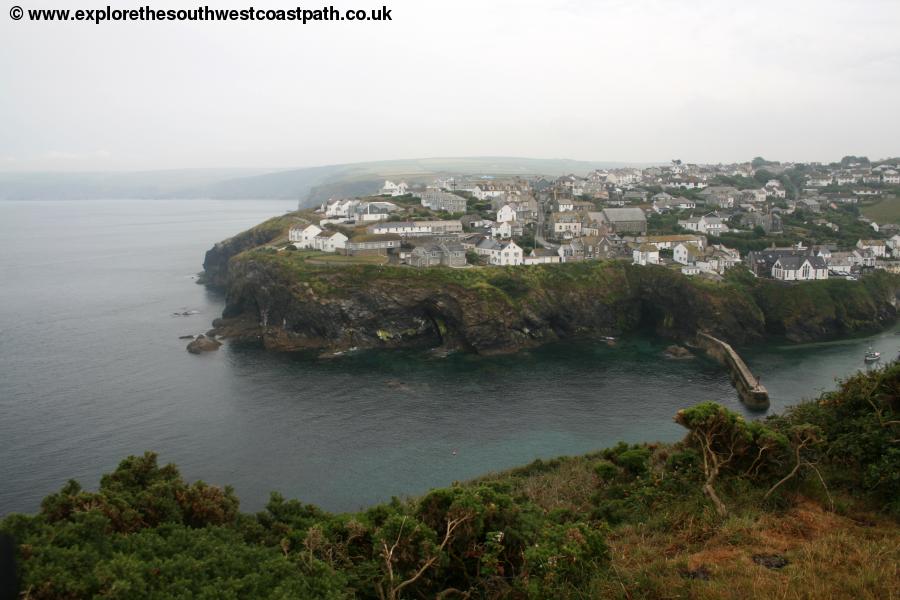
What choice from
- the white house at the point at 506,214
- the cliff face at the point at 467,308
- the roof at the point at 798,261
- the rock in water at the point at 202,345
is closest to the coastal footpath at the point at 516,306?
the cliff face at the point at 467,308

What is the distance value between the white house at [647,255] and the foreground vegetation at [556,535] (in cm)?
3897

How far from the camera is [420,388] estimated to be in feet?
118

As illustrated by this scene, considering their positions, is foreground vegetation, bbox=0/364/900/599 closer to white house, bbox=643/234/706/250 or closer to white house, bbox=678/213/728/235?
white house, bbox=643/234/706/250

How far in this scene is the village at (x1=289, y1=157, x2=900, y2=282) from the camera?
53.1 metres

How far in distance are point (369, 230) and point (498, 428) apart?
3426cm

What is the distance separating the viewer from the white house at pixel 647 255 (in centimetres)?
5312

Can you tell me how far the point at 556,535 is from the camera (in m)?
9.90

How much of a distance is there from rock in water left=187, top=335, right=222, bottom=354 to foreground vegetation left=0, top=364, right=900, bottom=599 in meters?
33.1

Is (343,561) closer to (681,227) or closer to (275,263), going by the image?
(275,263)

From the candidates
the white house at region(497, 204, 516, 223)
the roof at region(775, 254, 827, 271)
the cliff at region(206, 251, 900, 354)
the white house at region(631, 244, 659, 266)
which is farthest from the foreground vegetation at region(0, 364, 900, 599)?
the white house at region(497, 204, 516, 223)

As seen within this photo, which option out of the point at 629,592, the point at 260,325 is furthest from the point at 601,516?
the point at 260,325

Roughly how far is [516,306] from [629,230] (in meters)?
24.1

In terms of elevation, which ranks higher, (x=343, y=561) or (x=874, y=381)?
(x=874, y=381)

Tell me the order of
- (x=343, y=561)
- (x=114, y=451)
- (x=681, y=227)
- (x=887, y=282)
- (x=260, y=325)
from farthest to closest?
(x=681, y=227)
(x=887, y=282)
(x=260, y=325)
(x=114, y=451)
(x=343, y=561)
